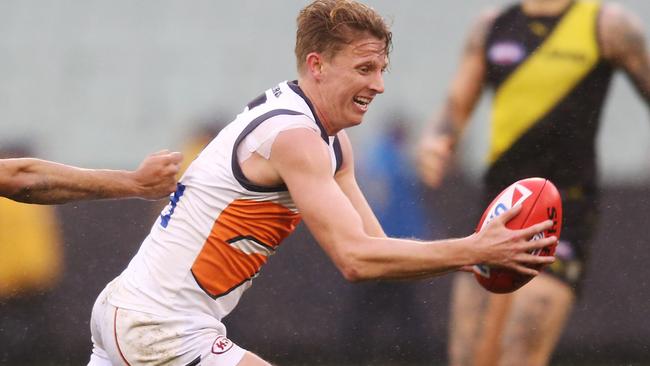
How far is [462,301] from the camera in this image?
19.5ft

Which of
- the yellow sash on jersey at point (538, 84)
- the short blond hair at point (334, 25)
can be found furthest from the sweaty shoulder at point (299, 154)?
the yellow sash on jersey at point (538, 84)

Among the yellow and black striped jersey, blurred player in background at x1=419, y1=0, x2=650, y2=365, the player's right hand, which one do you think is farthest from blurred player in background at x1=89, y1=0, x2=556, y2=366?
the yellow and black striped jersey

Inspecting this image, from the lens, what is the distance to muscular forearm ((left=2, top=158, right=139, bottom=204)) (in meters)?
3.90

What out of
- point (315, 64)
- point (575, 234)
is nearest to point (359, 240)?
point (315, 64)

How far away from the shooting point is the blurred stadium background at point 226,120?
710 cm

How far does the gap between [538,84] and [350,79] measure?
Answer: 247 centimetres

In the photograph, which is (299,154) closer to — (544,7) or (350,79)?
(350,79)

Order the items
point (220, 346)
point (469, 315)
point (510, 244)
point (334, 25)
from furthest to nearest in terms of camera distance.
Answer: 1. point (469, 315)
2. point (334, 25)
3. point (220, 346)
4. point (510, 244)

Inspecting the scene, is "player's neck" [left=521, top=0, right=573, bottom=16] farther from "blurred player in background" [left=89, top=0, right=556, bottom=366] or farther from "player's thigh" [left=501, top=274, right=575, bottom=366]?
"blurred player in background" [left=89, top=0, right=556, bottom=366]

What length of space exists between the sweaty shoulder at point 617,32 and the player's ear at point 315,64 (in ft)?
7.27

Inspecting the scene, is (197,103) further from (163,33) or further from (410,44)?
(410,44)

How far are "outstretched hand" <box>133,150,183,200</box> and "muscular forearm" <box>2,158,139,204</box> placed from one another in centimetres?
3

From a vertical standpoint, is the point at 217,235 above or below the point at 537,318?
above

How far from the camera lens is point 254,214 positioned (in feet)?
12.2
